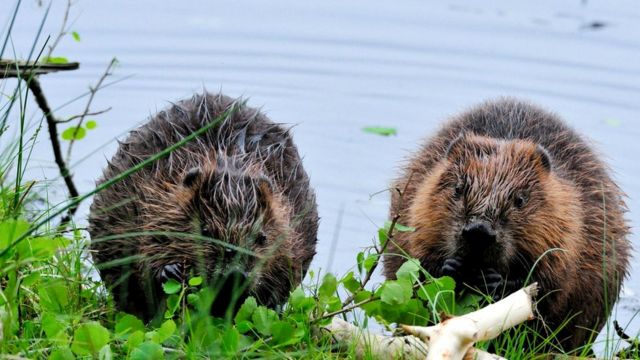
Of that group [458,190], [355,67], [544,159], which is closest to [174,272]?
[458,190]

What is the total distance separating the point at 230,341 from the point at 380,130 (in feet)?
14.2

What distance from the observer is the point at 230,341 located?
360 cm

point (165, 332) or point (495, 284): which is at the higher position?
point (165, 332)

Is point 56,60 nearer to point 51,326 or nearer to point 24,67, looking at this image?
point 24,67

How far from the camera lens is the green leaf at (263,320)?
3801 millimetres

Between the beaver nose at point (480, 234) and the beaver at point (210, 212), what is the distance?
669 mm

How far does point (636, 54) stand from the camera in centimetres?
920

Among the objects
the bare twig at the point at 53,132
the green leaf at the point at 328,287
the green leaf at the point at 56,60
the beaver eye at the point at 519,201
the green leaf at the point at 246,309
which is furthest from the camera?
the bare twig at the point at 53,132

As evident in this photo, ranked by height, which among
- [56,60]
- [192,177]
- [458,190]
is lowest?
[458,190]

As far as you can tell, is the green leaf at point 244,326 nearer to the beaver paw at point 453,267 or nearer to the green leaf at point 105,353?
the green leaf at point 105,353

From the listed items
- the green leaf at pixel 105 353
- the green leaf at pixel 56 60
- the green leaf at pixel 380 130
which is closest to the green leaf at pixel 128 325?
the green leaf at pixel 105 353

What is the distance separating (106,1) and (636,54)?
4.39 meters

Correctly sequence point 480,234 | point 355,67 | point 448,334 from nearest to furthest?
point 448,334
point 480,234
point 355,67

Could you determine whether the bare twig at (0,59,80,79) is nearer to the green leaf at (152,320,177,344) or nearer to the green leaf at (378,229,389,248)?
the green leaf at (152,320,177,344)
